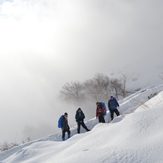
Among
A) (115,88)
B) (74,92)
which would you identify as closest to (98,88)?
(115,88)

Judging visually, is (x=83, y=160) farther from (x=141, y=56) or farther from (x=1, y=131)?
(x=141, y=56)

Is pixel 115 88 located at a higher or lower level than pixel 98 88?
lower

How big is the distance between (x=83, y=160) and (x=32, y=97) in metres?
68.6

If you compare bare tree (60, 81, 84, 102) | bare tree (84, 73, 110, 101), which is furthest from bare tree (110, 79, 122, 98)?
bare tree (60, 81, 84, 102)

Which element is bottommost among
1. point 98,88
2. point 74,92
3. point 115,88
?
point 115,88

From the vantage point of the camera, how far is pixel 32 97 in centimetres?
6825

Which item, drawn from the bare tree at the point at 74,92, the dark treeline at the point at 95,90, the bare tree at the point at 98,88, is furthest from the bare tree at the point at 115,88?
the bare tree at the point at 74,92

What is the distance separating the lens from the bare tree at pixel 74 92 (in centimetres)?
4528

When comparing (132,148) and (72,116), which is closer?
(132,148)

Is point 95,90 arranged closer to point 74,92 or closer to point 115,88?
point 115,88

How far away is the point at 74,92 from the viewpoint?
45844 mm

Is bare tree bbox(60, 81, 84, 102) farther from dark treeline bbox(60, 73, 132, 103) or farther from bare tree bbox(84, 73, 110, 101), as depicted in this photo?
bare tree bbox(84, 73, 110, 101)

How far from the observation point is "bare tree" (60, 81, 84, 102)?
1783 inches

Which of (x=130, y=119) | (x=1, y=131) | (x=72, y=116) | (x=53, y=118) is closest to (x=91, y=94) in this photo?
(x=72, y=116)
